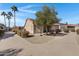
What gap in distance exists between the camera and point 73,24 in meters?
6.80

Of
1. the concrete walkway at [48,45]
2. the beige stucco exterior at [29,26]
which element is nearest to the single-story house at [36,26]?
the beige stucco exterior at [29,26]

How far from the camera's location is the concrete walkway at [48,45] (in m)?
6.71

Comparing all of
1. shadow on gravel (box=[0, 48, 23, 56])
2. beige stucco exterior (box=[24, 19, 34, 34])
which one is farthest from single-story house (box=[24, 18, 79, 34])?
→ shadow on gravel (box=[0, 48, 23, 56])

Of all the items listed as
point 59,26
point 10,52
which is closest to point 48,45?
point 59,26

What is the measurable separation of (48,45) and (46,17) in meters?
0.50

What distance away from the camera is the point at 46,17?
6773mm

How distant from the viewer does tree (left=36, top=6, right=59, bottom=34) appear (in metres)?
6.75

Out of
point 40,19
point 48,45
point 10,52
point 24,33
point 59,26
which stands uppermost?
point 40,19

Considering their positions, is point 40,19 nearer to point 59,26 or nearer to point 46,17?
point 46,17

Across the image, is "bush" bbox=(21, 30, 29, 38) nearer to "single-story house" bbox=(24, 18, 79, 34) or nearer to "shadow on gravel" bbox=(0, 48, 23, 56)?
"single-story house" bbox=(24, 18, 79, 34)

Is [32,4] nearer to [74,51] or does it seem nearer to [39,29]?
[39,29]

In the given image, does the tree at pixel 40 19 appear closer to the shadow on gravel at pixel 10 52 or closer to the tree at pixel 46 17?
the tree at pixel 46 17

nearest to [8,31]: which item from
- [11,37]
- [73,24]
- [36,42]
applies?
[11,37]

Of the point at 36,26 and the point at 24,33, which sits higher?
the point at 36,26
